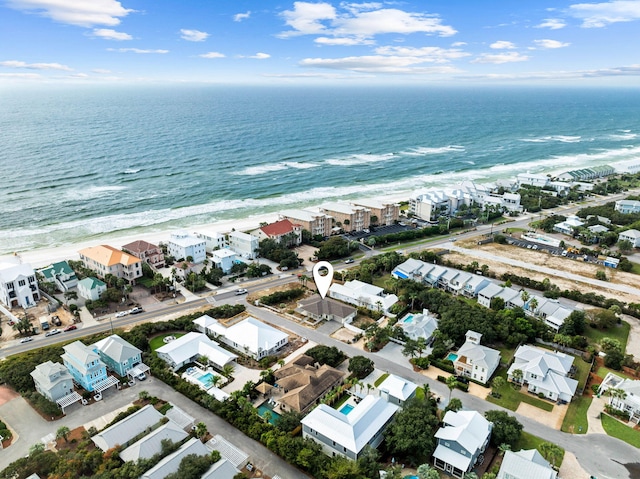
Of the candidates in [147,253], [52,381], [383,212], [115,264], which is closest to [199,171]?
[383,212]

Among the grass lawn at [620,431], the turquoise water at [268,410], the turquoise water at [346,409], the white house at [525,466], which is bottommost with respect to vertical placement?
the grass lawn at [620,431]

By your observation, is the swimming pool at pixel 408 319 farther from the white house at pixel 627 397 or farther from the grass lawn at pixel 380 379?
the white house at pixel 627 397

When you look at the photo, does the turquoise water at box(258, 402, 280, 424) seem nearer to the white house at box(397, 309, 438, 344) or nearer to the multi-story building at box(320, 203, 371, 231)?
the white house at box(397, 309, 438, 344)

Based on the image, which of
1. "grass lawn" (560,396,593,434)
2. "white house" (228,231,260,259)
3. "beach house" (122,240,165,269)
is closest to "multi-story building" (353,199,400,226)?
"white house" (228,231,260,259)

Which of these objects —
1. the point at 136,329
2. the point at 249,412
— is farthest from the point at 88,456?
the point at 136,329

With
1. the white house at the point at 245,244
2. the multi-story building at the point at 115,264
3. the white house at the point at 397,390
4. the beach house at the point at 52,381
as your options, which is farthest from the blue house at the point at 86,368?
the white house at the point at 245,244

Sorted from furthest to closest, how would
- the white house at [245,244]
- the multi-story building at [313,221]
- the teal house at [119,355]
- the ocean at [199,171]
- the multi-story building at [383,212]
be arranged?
the ocean at [199,171], the multi-story building at [383,212], the multi-story building at [313,221], the white house at [245,244], the teal house at [119,355]
